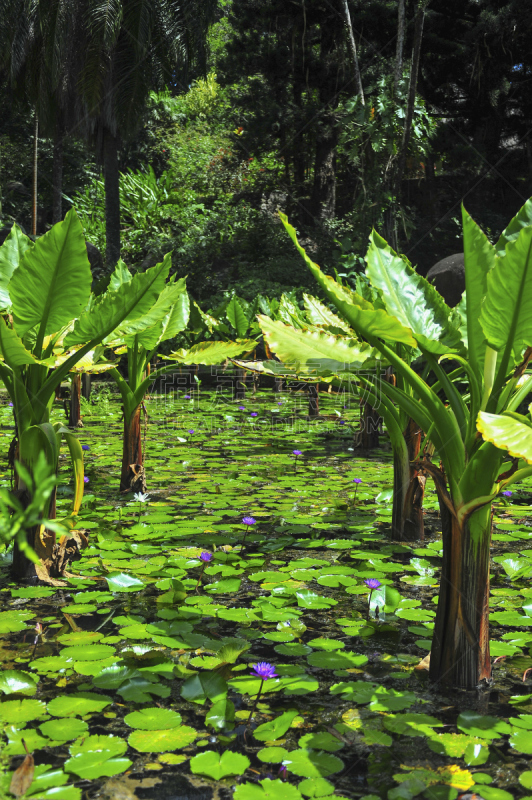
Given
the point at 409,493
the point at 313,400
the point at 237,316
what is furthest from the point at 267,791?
the point at 237,316

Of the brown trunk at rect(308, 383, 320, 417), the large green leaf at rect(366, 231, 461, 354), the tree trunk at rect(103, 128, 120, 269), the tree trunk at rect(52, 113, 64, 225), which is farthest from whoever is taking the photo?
the tree trunk at rect(52, 113, 64, 225)

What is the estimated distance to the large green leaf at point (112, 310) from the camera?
1.71 m

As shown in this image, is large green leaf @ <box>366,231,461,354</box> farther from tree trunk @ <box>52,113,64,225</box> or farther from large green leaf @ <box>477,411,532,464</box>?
tree trunk @ <box>52,113,64,225</box>

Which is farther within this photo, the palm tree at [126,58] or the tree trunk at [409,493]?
the palm tree at [126,58]

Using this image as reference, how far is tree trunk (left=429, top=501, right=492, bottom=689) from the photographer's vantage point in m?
1.27

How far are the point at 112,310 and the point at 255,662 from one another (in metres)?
0.97

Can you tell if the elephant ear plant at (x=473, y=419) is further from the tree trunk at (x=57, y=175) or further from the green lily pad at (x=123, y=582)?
the tree trunk at (x=57, y=175)

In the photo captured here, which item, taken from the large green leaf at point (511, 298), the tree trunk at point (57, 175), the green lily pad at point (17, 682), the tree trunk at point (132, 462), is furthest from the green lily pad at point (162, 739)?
the tree trunk at point (57, 175)

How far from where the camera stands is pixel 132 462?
111 inches

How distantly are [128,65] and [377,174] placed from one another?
159 inches

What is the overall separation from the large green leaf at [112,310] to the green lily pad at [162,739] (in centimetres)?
100

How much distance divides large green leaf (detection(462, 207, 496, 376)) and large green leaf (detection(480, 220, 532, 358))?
79mm

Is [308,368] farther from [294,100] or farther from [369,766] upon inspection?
[294,100]

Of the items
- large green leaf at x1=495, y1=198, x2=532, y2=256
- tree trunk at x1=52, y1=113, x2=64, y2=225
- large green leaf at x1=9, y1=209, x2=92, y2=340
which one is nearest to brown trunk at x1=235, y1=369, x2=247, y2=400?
large green leaf at x1=9, y1=209, x2=92, y2=340
